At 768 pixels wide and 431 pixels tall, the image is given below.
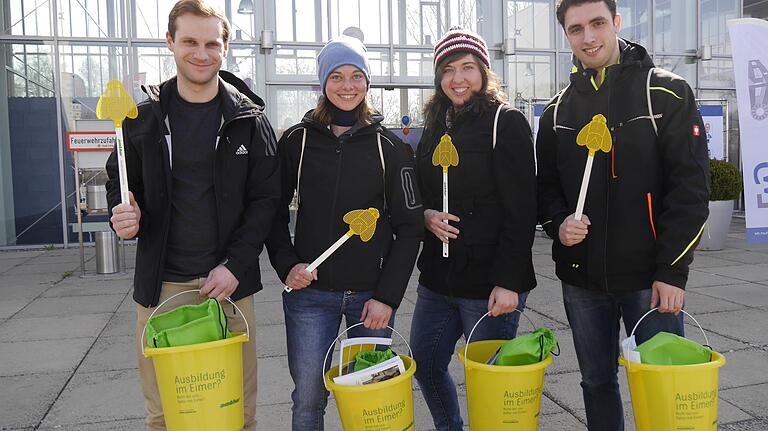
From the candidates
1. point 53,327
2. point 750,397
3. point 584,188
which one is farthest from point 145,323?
point 53,327

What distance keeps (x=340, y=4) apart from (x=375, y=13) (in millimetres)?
656

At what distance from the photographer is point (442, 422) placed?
2.97 metres

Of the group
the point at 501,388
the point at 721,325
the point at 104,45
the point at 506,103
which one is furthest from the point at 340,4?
the point at 501,388

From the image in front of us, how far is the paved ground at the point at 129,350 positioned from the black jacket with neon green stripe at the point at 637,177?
4.37 feet

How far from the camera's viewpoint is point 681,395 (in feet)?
6.61

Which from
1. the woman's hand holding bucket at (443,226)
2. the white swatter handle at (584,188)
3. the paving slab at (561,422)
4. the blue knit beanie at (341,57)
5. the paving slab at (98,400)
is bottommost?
the paving slab at (561,422)

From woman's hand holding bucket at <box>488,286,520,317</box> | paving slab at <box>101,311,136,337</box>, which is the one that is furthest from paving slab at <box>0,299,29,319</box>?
woman's hand holding bucket at <box>488,286,520,317</box>

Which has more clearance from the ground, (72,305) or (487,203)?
(487,203)

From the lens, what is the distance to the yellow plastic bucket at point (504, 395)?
2.23 metres

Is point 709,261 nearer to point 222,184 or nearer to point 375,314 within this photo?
point 375,314

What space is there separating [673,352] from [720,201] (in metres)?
7.82

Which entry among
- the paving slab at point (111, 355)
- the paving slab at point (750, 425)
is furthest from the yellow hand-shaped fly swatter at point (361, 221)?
the paving slab at point (111, 355)

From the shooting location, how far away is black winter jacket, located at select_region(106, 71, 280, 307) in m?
2.46

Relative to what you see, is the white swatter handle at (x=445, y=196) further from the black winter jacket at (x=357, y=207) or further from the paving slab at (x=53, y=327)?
the paving slab at (x=53, y=327)
